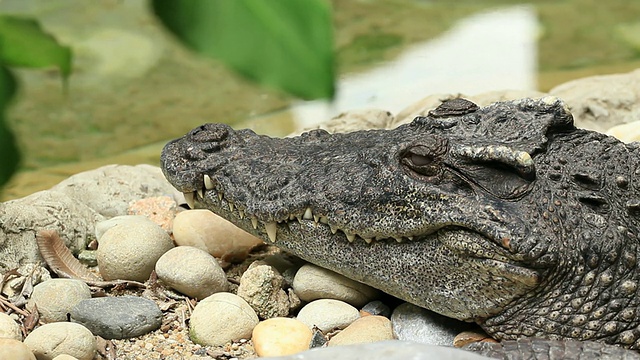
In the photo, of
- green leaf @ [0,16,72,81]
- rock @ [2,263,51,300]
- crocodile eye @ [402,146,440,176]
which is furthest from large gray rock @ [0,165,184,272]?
green leaf @ [0,16,72,81]

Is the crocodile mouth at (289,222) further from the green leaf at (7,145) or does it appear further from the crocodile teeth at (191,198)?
the green leaf at (7,145)

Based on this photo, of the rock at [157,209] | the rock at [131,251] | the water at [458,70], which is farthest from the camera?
the water at [458,70]

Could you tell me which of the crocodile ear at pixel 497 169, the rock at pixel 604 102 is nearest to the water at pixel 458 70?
the rock at pixel 604 102

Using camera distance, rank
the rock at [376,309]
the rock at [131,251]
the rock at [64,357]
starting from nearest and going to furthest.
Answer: the rock at [64,357] < the rock at [376,309] < the rock at [131,251]

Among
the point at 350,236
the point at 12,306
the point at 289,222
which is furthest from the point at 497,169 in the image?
the point at 12,306

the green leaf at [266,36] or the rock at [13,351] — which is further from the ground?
the green leaf at [266,36]

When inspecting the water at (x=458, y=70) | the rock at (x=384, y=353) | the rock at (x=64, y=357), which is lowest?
the water at (x=458, y=70)

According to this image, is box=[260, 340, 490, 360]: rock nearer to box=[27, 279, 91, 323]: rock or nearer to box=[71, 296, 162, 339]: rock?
box=[71, 296, 162, 339]: rock
